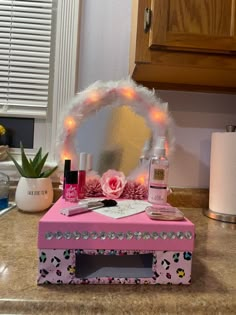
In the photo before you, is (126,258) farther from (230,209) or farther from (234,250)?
(230,209)

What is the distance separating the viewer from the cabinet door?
82cm

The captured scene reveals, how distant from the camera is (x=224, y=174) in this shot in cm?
104

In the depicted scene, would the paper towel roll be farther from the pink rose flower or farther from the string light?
the string light

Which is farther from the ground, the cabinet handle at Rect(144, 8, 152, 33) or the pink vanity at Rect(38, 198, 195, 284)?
the cabinet handle at Rect(144, 8, 152, 33)

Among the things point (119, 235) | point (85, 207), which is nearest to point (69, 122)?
point (85, 207)

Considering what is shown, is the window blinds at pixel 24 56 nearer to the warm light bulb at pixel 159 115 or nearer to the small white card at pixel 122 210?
the warm light bulb at pixel 159 115

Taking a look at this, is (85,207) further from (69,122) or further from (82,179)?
(69,122)

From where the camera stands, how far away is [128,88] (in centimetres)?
100

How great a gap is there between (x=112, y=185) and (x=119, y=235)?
0.31 meters

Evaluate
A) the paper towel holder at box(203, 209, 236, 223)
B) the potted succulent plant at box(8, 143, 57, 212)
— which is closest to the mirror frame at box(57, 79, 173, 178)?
the potted succulent plant at box(8, 143, 57, 212)

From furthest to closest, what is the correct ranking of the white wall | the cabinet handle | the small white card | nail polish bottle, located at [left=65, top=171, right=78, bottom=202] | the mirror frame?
the white wall, the mirror frame, the cabinet handle, nail polish bottle, located at [left=65, top=171, right=78, bottom=202], the small white card

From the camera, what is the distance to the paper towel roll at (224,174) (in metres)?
1.02

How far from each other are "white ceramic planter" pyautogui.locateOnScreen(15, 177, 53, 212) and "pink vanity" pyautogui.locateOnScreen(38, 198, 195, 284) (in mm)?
→ 479

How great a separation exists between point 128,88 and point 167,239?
604mm
